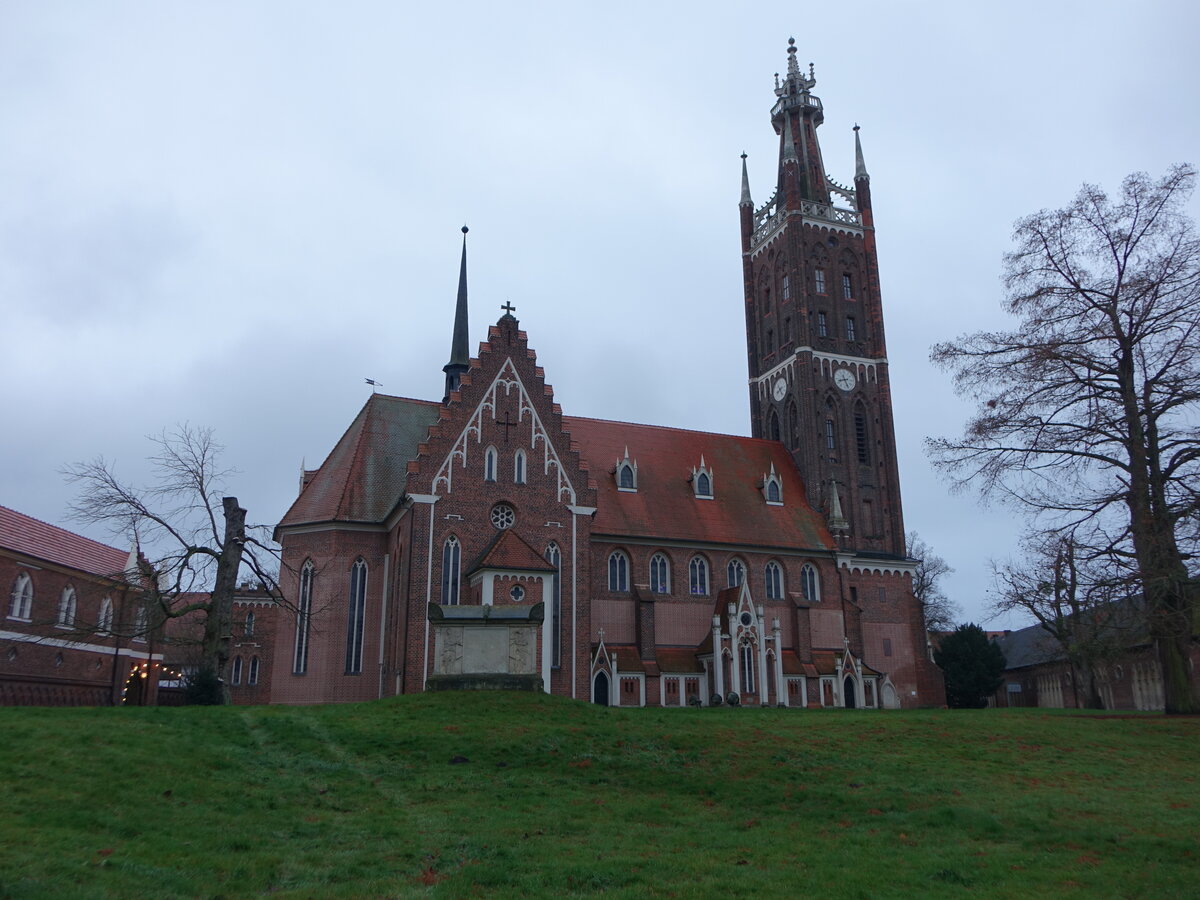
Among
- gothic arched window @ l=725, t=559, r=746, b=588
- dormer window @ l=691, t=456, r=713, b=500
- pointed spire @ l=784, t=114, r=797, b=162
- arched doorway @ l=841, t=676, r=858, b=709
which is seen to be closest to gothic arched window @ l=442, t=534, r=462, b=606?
gothic arched window @ l=725, t=559, r=746, b=588

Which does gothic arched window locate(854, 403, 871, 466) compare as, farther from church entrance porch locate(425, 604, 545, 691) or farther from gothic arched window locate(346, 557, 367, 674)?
Result: church entrance porch locate(425, 604, 545, 691)

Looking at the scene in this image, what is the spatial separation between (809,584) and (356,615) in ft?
76.9

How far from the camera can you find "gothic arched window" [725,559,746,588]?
4947 cm

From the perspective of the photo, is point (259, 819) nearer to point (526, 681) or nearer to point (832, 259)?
point (526, 681)

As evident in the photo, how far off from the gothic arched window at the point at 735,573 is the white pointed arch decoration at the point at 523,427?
12055 mm

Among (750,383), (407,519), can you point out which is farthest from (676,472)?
(407,519)

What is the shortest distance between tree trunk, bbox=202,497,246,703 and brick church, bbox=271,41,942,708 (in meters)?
7.04

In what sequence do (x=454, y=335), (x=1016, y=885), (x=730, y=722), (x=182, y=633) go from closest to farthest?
(x=1016, y=885) < (x=730, y=722) < (x=454, y=335) < (x=182, y=633)

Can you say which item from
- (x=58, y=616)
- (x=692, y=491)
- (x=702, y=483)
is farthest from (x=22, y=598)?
(x=702, y=483)

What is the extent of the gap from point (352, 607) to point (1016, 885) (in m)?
33.9

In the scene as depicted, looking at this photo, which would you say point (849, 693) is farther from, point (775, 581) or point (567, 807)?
point (567, 807)

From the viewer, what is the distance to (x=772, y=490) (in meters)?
53.7

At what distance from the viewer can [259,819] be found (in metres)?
15.0

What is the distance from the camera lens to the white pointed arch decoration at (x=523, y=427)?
133 ft
